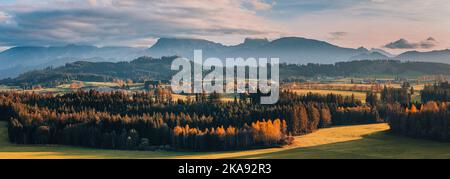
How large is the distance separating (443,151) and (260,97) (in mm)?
100567

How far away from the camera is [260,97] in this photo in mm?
191750

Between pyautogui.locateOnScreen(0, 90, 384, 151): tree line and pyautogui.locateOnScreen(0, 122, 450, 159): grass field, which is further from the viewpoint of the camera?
pyautogui.locateOnScreen(0, 90, 384, 151): tree line

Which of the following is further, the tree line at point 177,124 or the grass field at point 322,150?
the tree line at point 177,124

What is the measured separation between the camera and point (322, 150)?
337ft

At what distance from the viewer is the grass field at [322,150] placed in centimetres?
9528

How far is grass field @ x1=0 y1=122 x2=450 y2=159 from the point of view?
3751 inches

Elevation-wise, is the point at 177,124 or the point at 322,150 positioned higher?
the point at 177,124

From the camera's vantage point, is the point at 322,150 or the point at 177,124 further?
the point at 177,124
